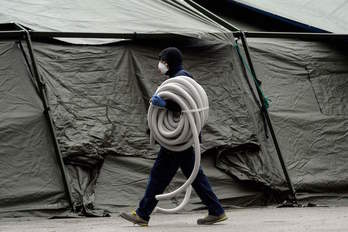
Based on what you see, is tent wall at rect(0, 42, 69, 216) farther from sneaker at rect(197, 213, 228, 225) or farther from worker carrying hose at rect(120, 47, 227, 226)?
sneaker at rect(197, 213, 228, 225)

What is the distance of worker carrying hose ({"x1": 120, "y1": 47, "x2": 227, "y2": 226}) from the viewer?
8289 mm

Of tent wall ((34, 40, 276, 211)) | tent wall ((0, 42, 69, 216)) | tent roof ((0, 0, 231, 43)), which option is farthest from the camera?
tent roof ((0, 0, 231, 43))

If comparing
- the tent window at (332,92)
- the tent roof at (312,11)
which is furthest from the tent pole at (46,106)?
the tent roof at (312,11)

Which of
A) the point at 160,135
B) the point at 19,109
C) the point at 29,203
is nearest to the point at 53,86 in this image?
the point at 19,109

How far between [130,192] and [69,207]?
740 millimetres

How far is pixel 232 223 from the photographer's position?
841 cm

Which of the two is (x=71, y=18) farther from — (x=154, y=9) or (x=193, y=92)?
(x=193, y=92)

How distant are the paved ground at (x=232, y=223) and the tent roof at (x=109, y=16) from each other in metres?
2.23

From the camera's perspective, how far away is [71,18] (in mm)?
10484

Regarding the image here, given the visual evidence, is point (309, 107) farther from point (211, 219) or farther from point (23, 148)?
point (23, 148)

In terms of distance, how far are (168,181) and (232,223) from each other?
736mm

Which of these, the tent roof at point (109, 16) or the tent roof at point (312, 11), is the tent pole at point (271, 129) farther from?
the tent roof at point (312, 11)

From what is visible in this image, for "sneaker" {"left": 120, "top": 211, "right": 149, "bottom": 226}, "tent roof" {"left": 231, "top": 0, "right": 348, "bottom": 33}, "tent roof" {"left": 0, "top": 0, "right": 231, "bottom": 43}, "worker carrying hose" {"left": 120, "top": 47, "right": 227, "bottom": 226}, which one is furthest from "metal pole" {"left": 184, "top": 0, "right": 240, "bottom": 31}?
"sneaker" {"left": 120, "top": 211, "right": 149, "bottom": 226}

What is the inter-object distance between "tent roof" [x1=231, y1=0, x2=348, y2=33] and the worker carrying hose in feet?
12.4
